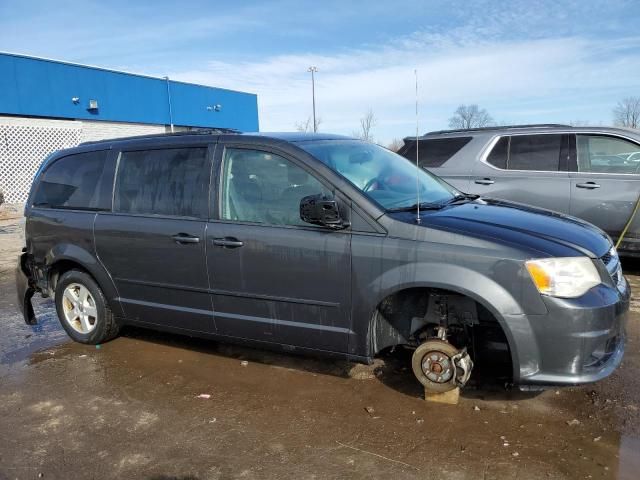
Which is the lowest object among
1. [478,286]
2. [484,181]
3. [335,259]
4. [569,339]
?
[569,339]

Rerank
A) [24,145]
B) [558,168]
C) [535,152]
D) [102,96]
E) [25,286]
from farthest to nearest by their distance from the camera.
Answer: [102,96]
[24,145]
[535,152]
[558,168]
[25,286]

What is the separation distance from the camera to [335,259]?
3314mm

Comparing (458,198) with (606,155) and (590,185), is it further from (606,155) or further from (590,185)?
(606,155)

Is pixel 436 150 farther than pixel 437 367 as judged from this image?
Yes

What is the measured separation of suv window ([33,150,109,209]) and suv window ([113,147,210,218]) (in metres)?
0.26

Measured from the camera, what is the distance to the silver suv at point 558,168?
5.98 metres

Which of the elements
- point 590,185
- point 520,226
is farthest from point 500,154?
point 520,226

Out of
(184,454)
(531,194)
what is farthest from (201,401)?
(531,194)

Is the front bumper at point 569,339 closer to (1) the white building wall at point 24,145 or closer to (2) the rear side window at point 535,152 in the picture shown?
(2) the rear side window at point 535,152

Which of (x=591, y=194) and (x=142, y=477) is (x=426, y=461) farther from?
(x=591, y=194)

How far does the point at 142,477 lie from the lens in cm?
279

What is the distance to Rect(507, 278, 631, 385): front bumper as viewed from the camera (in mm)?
2840

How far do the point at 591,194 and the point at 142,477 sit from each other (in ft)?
18.5

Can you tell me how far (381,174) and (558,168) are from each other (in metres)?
3.47
